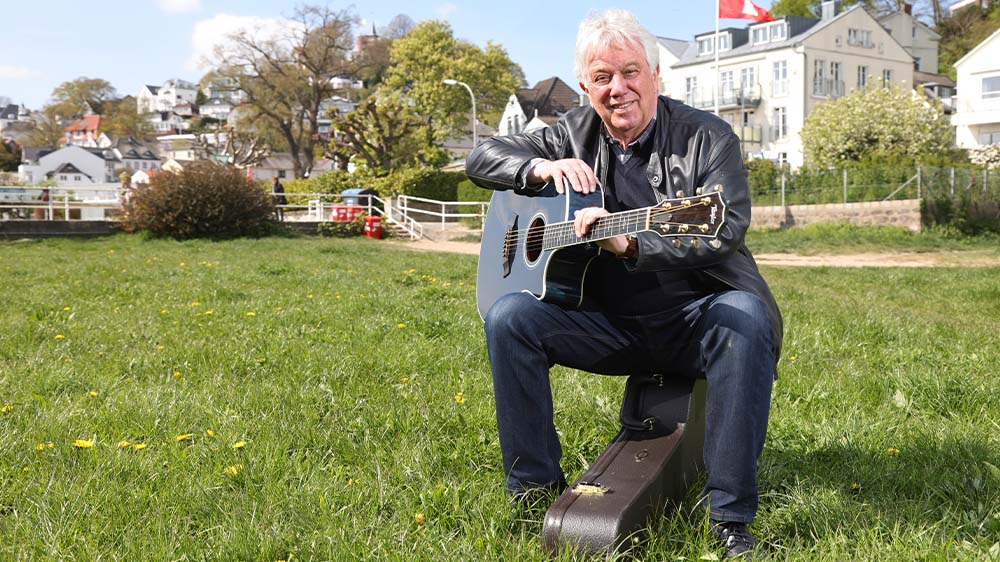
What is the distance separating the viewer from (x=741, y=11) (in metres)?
30.5

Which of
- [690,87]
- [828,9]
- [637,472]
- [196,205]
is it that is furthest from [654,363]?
[690,87]

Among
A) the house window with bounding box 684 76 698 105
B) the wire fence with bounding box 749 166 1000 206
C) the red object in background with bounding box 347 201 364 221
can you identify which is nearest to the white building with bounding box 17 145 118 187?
the house window with bounding box 684 76 698 105

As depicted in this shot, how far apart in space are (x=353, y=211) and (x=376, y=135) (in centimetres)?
1050

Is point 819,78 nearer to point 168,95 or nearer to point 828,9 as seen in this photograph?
point 828,9

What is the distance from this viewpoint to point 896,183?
22.6 meters

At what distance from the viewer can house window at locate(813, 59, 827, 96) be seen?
49.1m

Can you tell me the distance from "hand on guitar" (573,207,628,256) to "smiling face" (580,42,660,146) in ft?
1.35

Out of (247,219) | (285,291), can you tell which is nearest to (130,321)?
(285,291)

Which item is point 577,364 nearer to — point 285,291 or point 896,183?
point 285,291

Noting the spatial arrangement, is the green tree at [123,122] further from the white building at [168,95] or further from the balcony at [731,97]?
the balcony at [731,97]

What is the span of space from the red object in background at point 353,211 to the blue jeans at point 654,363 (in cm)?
2578

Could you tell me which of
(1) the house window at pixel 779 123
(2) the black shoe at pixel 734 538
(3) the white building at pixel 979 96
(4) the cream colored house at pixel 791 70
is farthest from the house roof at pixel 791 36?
(2) the black shoe at pixel 734 538

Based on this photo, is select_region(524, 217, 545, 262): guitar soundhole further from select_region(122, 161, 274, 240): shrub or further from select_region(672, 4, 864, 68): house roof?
select_region(672, 4, 864, 68): house roof

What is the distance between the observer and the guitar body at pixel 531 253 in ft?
9.74
